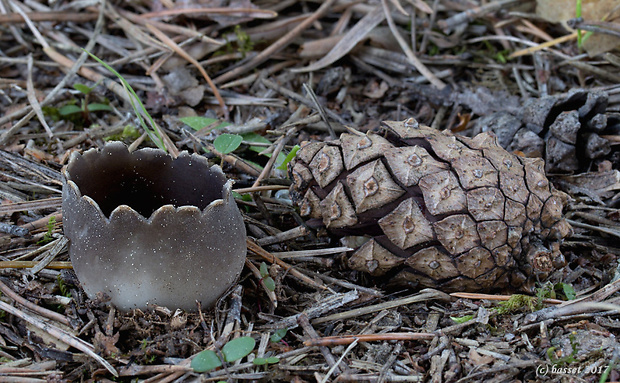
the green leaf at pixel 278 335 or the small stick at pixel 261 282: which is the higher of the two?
the small stick at pixel 261 282

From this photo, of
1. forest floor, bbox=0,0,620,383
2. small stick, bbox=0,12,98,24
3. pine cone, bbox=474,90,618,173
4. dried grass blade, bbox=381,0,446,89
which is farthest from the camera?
small stick, bbox=0,12,98,24

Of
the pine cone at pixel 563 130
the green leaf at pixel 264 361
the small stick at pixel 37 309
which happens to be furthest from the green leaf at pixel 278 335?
the pine cone at pixel 563 130

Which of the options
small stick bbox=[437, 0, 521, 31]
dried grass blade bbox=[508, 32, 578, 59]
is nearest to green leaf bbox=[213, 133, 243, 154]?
small stick bbox=[437, 0, 521, 31]

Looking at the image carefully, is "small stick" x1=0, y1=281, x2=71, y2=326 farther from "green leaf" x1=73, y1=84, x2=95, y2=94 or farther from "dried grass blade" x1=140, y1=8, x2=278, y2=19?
"dried grass blade" x1=140, y1=8, x2=278, y2=19

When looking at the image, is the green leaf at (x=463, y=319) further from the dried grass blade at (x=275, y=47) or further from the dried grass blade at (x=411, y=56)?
the dried grass blade at (x=275, y=47)

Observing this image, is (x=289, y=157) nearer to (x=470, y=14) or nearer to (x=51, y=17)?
(x=470, y=14)

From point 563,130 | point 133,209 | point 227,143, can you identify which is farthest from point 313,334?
point 563,130

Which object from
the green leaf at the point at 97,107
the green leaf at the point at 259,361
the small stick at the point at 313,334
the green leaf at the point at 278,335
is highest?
the green leaf at the point at 97,107
